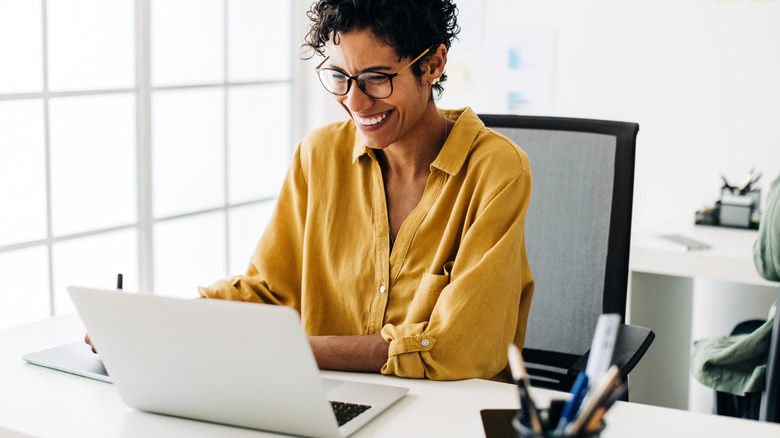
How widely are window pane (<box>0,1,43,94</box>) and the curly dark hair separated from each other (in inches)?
39.9

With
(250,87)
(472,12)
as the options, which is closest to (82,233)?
(250,87)

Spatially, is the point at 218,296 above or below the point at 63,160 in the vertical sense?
below

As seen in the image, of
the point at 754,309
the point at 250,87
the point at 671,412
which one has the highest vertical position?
the point at 250,87

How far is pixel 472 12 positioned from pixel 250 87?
93 cm

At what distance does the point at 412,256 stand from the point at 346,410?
0.42 meters

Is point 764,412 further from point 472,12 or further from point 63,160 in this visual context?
point 472,12

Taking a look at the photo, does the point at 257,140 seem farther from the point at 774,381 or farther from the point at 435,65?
the point at 774,381

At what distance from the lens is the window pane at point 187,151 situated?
103 inches

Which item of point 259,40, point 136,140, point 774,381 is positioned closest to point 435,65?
point 774,381

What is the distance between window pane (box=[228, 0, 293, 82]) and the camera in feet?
9.61

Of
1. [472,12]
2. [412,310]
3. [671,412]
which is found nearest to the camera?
[671,412]

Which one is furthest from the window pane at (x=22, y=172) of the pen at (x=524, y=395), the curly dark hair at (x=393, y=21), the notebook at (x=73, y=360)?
the pen at (x=524, y=395)

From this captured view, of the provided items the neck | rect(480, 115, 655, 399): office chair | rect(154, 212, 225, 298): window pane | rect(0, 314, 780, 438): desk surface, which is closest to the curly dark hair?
the neck

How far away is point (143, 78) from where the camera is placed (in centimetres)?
248
